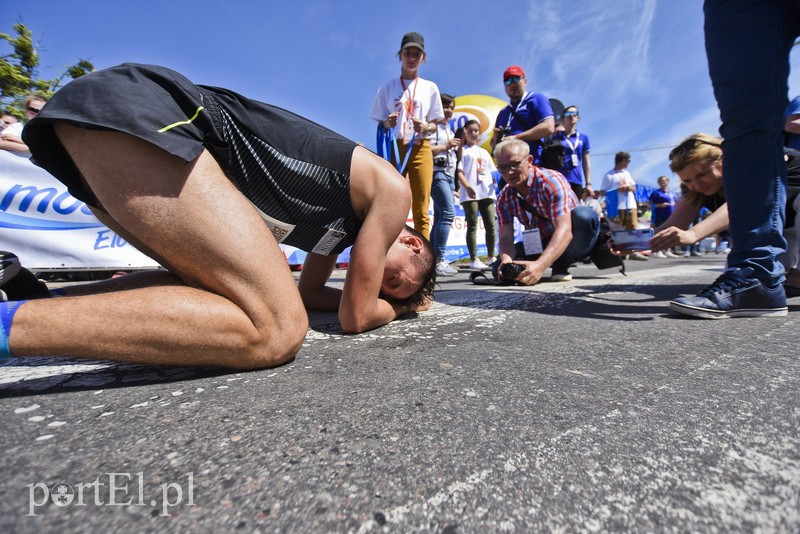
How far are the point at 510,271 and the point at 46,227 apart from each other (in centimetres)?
479

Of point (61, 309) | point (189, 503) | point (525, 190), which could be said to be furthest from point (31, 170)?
point (189, 503)

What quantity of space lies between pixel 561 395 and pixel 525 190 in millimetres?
2746

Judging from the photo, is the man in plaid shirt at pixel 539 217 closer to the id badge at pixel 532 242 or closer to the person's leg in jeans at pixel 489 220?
the id badge at pixel 532 242

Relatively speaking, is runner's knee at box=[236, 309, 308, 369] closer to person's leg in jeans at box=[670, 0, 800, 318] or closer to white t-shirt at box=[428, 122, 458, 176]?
person's leg in jeans at box=[670, 0, 800, 318]

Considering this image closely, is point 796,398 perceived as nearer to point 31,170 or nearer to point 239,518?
point 239,518

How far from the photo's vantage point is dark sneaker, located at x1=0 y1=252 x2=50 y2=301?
4.59 feet

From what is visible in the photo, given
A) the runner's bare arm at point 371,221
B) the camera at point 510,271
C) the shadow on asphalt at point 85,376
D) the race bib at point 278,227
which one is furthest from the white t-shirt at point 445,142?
the shadow on asphalt at point 85,376

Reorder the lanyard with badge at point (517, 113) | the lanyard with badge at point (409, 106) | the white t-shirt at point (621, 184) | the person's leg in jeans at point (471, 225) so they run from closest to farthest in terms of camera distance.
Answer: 1. the lanyard with badge at point (409, 106)
2. the lanyard with badge at point (517, 113)
3. the person's leg in jeans at point (471, 225)
4. the white t-shirt at point (621, 184)

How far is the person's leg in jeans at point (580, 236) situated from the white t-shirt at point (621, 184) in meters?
4.78

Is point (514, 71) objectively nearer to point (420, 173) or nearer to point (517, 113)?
point (517, 113)

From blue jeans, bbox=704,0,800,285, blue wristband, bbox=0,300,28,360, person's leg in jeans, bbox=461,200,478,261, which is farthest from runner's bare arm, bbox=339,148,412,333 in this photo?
person's leg in jeans, bbox=461,200,478,261

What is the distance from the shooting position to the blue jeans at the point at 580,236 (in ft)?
11.2

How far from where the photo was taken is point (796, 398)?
0.77 meters

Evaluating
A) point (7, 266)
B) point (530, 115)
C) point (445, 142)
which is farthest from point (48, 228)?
point (530, 115)
